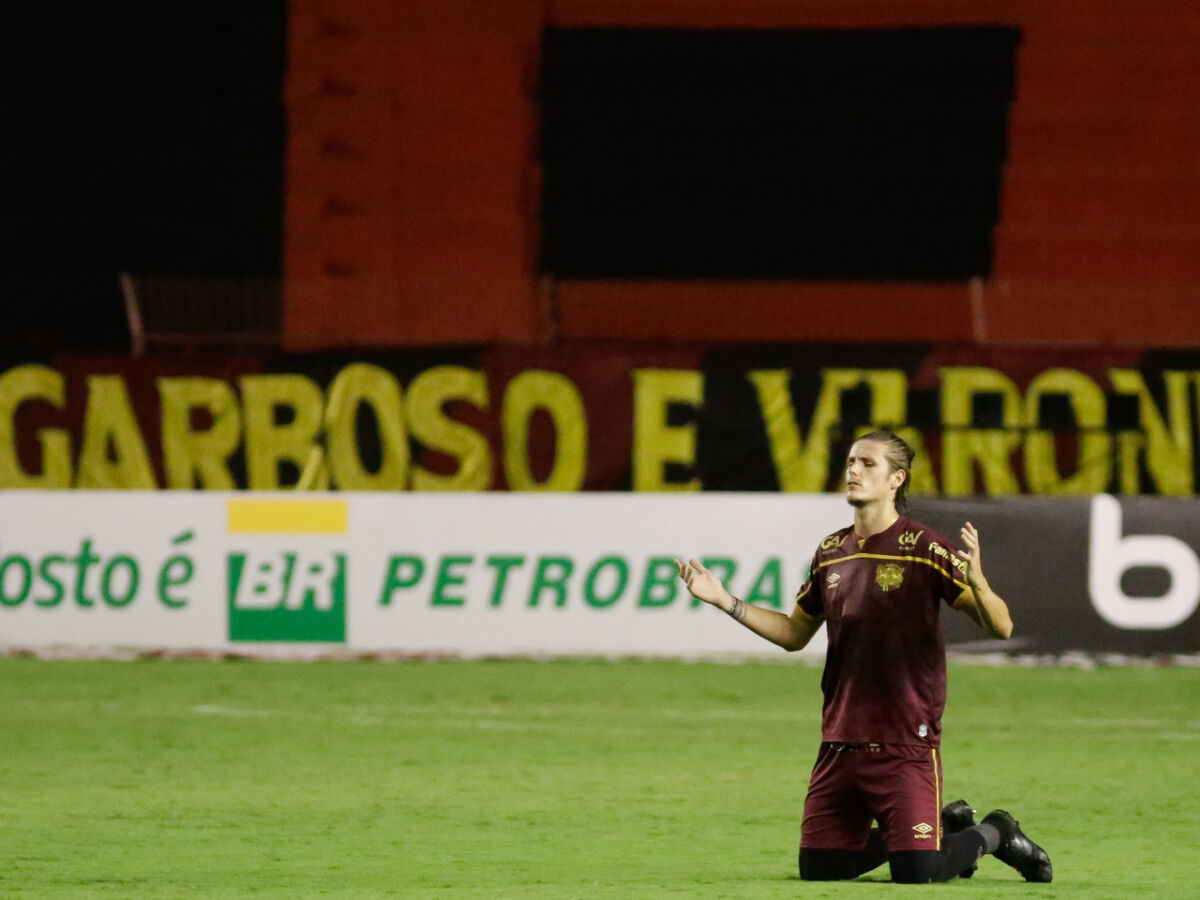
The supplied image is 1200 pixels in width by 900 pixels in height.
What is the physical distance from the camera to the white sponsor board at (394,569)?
14625 mm

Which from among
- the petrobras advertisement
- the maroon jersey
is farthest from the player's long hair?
the petrobras advertisement

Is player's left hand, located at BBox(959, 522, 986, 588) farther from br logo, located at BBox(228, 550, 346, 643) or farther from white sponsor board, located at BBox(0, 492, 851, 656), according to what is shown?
br logo, located at BBox(228, 550, 346, 643)

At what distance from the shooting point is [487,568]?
14727mm

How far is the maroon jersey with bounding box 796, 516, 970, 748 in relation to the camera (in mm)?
6719

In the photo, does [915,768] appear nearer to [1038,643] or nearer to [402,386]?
[1038,643]

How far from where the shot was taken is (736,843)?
8273mm

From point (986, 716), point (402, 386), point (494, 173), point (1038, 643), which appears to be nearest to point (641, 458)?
point (402, 386)

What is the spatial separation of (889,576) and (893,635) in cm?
18

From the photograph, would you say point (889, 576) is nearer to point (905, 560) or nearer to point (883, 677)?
point (905, 560)

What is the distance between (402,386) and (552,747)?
573cm

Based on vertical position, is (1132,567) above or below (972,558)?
below

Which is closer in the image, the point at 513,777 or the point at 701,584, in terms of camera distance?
the point at 701,584

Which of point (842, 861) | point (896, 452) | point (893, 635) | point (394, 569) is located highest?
point (896, 452)

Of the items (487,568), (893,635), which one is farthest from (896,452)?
(487,568)
